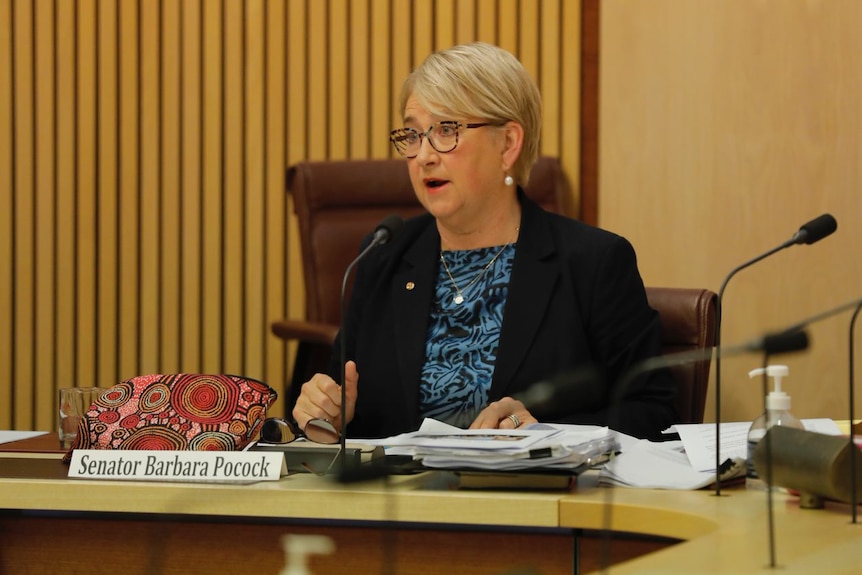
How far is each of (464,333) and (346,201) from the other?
128cm

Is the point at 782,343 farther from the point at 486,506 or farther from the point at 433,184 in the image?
the point at 433,184

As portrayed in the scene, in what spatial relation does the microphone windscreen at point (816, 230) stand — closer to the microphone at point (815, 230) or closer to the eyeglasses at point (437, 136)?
the microphone at point (815, 230)

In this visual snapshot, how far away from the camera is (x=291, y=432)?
2.14 meters

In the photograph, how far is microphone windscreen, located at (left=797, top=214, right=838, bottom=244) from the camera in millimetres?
1784

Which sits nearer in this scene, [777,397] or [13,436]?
[777,397]

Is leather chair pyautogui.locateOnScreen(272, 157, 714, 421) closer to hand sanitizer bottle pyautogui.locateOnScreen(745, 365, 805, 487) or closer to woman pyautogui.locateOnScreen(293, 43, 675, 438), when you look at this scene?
woman pyautogui.locateOnScreen(293, 43, 675, 438)

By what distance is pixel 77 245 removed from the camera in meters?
4.59

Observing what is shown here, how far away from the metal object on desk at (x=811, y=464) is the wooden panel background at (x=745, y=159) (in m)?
1.76

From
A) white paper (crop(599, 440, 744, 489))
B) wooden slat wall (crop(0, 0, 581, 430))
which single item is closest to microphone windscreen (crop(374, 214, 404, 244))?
white paper (crop(599, 440, 744, 489))

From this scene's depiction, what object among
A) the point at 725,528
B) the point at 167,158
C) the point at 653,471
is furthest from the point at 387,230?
the point at 167,158

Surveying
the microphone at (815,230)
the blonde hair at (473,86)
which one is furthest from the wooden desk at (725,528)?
the blonde hair at (473,86)

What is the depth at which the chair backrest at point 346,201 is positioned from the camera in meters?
3.72

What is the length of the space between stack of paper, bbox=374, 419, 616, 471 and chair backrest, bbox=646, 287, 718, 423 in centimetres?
70

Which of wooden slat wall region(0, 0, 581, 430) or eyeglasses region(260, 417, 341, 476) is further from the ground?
wooden slat wall region(0, 0, 581, 430)
